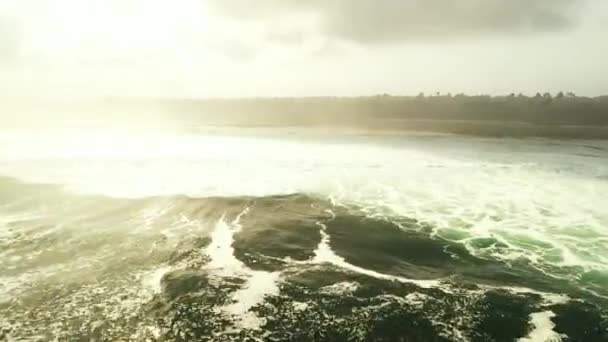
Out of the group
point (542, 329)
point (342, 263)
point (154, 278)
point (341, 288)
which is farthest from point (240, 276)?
point (542, 329)

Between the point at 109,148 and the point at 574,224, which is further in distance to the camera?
the point at 109,148

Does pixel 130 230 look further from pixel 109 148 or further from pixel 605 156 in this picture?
pixel 605 156

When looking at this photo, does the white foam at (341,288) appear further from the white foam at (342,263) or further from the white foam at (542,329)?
the white foam at (542,329)

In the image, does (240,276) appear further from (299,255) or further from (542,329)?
(542,329)

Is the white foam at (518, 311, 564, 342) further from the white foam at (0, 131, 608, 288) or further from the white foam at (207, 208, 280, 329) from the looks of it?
the white foam at (207, 208, 280, 329)

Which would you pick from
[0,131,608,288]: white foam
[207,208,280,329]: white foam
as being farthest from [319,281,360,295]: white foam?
[0,131,608,288]: white foam

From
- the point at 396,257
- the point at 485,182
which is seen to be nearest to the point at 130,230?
the point at 396,257

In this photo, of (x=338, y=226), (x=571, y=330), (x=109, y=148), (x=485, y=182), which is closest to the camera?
(x=571, y=330)

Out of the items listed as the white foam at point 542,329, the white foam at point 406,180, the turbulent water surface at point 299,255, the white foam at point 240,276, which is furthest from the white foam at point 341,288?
the white foam at point 406,180
